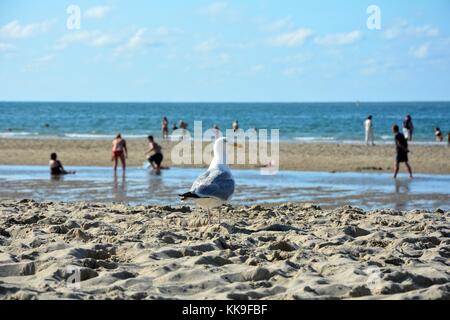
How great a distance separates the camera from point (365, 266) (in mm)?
7078

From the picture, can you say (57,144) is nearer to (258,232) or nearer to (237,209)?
(237,209)

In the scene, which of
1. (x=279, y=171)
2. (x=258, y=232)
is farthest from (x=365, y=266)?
(x=279, y=171)

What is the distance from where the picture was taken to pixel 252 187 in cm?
1769

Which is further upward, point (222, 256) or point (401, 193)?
point (222, 256)

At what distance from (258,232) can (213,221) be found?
999mm

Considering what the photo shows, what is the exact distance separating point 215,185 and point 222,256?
2459mm

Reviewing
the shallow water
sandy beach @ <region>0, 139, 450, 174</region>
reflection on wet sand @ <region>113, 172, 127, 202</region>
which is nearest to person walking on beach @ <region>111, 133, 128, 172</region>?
the shallow water

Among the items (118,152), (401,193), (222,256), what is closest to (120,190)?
(118,152)

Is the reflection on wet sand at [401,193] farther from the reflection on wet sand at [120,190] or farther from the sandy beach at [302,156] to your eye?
the reflection on wet sand at [120,190]

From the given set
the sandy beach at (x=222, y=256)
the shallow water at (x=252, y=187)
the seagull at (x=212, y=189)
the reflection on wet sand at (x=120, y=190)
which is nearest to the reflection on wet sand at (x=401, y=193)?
the shallow water at (x=252, y=187)

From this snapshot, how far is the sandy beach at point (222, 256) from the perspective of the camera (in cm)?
616

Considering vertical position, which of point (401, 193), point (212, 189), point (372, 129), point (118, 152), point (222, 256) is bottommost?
point (401, 193)

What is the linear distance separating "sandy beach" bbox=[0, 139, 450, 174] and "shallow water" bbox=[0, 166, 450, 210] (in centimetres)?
276

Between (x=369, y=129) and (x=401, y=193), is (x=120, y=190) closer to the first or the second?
(x=401, y=193)
